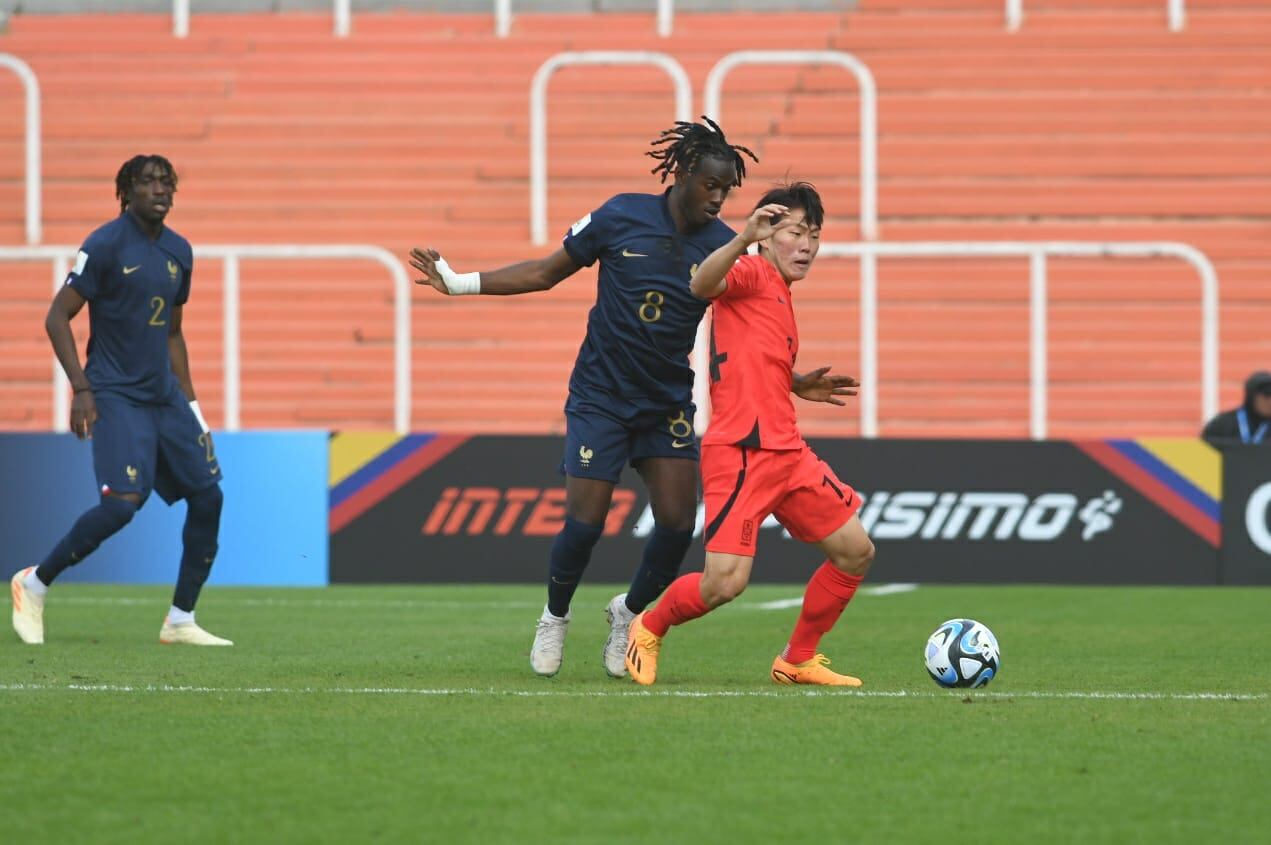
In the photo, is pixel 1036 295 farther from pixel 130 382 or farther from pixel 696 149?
pixel 696 149

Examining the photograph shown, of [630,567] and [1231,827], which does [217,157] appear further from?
[1231,827]

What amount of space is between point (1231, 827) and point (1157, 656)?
402 cm

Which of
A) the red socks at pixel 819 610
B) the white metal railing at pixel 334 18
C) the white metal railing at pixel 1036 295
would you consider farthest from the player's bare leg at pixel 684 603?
the white metal railing at pixel 334 18

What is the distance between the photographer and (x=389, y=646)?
29.5ft

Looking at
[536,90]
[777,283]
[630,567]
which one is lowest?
[630,567]

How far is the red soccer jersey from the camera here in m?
7.11

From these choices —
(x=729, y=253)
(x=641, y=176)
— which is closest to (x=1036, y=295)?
(x=641, y=176)

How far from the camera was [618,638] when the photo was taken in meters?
7.66

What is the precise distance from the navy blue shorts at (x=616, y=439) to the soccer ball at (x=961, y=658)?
43.7 inches

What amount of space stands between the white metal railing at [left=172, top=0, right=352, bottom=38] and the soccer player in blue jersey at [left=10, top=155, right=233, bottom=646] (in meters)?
11.8

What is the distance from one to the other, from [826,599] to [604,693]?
0.88 m

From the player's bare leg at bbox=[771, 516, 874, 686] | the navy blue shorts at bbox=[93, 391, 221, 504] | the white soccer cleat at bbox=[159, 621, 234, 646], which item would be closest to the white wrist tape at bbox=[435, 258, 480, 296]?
the player's bare leg at bbox=[771, 516, 874, 686]

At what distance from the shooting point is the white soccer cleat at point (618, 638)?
24.8 ft

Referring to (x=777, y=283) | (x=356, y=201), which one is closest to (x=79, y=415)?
(x=777, y=283)
